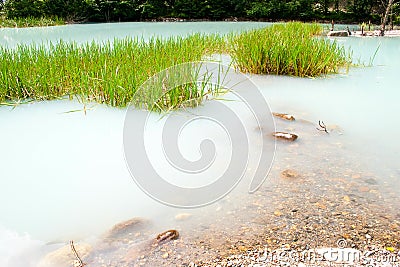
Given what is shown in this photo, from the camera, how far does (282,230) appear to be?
146cm

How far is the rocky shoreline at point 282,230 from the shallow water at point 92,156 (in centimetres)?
9

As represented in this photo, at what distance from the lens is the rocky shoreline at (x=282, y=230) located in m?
1.30

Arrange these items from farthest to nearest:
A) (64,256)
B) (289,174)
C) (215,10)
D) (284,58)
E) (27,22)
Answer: (215,10)
(27,22)
(284,58)
(289,174)
(64,256)

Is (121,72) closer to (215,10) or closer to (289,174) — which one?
(289,174)

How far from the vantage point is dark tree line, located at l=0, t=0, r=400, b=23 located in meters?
16.4

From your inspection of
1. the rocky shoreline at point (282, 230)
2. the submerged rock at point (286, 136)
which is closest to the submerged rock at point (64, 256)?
the rocky shoreline at point (282, 230)

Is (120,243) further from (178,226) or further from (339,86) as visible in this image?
(339,86)

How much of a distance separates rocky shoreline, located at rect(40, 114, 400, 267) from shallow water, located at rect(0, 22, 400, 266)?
0.09 metres

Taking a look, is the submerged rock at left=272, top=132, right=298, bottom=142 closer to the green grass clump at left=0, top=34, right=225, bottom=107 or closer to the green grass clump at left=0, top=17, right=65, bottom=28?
the green grass clump at left=0, top=34, right=225, bottom=107

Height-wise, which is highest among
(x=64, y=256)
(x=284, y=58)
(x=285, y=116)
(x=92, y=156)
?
(x=284, y=58)

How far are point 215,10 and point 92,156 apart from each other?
16.6 metres

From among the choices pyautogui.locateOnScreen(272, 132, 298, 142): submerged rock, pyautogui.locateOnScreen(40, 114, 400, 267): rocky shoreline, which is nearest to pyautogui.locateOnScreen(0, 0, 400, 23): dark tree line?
pyautogui.locateOnScreen(272, 132, 298, 142): submerged rock

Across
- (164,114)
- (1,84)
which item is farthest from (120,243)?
(1,84)

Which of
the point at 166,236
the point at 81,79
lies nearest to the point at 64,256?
the point at 166,236
